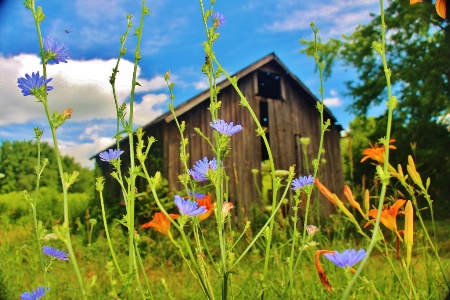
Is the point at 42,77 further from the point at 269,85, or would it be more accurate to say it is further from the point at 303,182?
the point at 269,85

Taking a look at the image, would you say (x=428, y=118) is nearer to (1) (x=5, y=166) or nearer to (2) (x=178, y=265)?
(2) (x=178, y=265)

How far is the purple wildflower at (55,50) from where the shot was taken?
35 cm

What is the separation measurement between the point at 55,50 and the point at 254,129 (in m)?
3.64

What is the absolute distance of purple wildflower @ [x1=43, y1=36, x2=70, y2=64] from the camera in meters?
0.35

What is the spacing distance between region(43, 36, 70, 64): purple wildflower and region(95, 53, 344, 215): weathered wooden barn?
2.64 metres

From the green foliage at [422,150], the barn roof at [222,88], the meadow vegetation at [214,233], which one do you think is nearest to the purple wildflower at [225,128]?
the meadow vegetation at [214,233]

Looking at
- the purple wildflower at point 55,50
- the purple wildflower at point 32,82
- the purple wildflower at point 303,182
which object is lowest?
the purple wildflower at point 303,182

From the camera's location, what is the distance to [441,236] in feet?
7.44

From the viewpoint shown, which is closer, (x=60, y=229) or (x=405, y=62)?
(x=60, y=229)

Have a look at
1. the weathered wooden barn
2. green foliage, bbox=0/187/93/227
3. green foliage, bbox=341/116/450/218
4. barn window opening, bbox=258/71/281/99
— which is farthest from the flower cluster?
barn window opening, bbox=258/71/281/99

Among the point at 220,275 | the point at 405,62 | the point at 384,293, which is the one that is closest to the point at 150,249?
the point at 384,293

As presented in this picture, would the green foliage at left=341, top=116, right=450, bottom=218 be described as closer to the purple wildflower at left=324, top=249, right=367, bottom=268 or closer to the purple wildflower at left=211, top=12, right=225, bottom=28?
the purple wildflower at left=211, top=12, right=225, bottom=28

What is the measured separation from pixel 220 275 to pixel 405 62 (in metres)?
3.80

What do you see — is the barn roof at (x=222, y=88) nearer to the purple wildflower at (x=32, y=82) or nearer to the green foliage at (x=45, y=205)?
the green foliage at (x=45, y=205)
